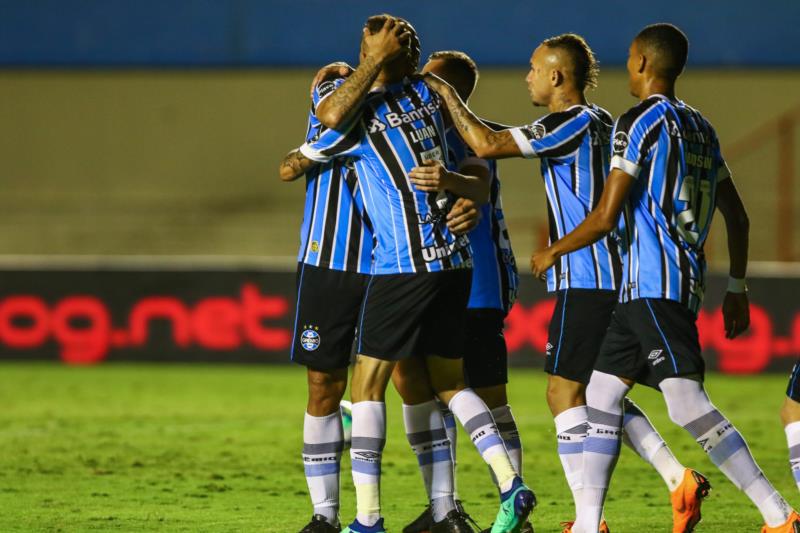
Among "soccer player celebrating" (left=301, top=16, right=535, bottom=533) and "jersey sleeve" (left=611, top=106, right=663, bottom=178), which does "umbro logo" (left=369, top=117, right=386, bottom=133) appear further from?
"jersey sleeve" (left=611, top=106, right=663, bottom=178)

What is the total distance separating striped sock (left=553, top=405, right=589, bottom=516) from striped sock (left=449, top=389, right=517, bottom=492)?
366mm

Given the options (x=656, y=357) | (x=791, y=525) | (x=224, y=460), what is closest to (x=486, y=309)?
(x=656, y=357)

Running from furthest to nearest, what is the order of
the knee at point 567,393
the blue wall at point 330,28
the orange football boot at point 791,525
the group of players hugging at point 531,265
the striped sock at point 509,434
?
1. the blue wall at point 330,28
2. the striped sock at point 509,434
3. the knee at point 567,393
4. the group of players hugging at point 531,265
5. the orange football boot at point 791,525

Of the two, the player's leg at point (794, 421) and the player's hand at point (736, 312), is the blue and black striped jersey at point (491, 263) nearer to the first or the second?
the player's hand at point (736, 312)

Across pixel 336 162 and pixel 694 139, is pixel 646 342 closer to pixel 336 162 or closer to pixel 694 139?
pixel 694 139

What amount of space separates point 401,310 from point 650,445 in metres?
1.17

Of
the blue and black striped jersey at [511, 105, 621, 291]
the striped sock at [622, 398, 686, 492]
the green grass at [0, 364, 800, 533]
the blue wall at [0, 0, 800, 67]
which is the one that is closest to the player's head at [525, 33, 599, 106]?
the blue and black striped jersey at [511, 105, 621, 291]

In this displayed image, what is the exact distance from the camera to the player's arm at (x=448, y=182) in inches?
190

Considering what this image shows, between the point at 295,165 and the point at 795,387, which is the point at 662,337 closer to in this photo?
the point at 795,387

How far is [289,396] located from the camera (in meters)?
10.9

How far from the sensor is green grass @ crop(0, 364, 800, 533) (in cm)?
568

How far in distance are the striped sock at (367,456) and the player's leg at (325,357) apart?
22 centimetres

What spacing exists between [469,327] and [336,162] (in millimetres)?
957

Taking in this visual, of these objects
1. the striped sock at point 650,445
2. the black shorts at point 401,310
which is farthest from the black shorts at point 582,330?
the black shorts at point 401,310
